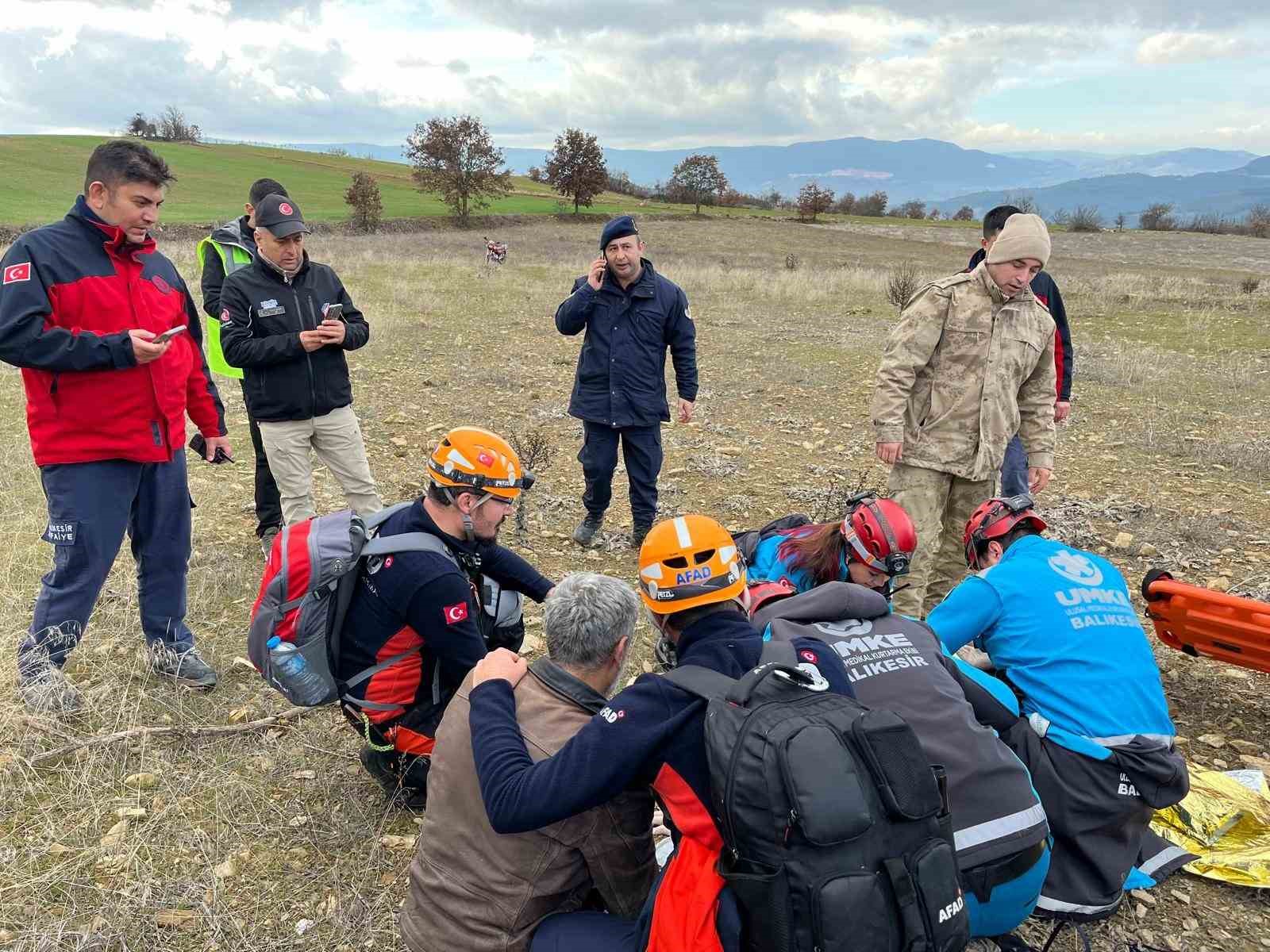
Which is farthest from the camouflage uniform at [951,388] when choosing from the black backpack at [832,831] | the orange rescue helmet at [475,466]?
the black backpack at [832,831]

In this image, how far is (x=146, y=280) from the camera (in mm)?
3795

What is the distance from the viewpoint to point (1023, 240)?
4098 mm

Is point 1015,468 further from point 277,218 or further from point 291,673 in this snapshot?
point 277,218

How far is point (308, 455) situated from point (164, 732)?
79.8 inches

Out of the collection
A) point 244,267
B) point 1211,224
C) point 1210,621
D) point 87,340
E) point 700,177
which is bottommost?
point 1210,621

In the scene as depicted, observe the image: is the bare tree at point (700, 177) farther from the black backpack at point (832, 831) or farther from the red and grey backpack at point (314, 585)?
the black backpack at point (832, 831)

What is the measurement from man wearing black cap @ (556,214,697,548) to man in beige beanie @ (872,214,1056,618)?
1.71m

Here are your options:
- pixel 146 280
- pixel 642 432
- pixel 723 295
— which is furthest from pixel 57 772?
pixel 723 295

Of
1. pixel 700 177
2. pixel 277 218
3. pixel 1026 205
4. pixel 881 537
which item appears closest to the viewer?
pixel 881 537

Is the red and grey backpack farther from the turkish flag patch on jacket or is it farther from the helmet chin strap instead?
the turkish flag patch on jacket

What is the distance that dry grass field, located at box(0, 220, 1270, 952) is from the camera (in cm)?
285

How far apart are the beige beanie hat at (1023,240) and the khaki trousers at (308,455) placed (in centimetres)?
386

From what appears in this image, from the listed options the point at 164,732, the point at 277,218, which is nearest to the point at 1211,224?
the point at 277,218

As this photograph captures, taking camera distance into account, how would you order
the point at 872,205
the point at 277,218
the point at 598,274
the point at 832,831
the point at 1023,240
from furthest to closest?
1. the point at 872,205
2. the point at 598,274
3. the point at 277,218
4. the point at 1023,240
5. the point at 832,831
